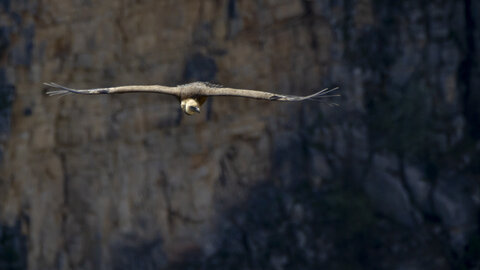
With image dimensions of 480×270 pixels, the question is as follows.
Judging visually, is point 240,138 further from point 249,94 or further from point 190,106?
point 249,94

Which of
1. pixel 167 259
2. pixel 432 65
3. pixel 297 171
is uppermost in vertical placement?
pixel 432 65

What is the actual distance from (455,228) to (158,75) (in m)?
9.04

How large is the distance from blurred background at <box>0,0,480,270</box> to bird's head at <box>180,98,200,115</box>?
12.7m

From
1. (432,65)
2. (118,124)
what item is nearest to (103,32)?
(118,124)

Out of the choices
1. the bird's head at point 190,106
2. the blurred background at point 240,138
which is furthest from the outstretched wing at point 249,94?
the blurred background at point 240,138

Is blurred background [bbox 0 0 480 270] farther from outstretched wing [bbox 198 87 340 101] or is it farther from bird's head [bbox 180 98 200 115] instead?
outstretched wing [bbox 198 87 340 101]

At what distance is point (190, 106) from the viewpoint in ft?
58.5

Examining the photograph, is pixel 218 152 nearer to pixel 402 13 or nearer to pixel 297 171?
pixel 297 171

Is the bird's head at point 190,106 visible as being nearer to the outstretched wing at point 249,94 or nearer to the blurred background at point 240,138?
the outstretched wing at point 249,94

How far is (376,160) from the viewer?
1236 inches

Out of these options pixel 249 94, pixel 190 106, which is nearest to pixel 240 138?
pixel 190 106

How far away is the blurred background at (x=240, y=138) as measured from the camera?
100ft

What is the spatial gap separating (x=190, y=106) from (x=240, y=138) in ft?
46.6

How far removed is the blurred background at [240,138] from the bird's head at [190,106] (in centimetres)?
1271
